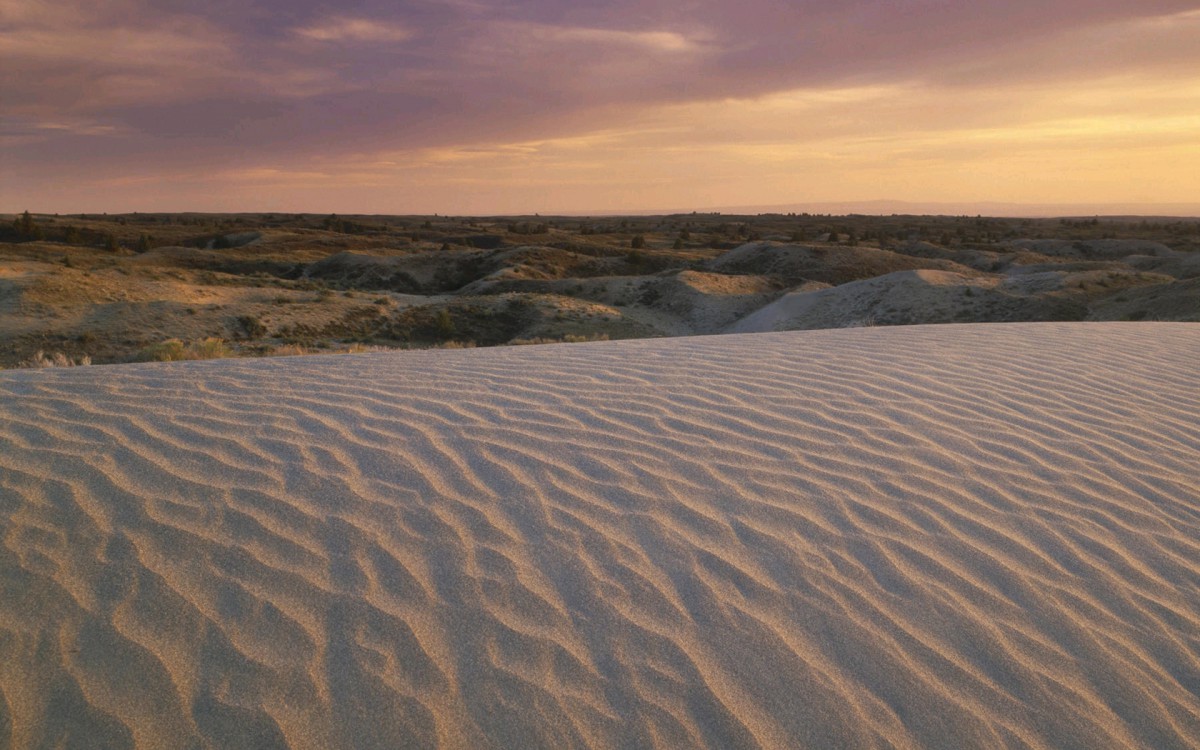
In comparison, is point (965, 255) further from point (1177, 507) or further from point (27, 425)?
point (27, 425)

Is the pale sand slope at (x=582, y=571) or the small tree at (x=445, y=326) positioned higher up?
the pale sand slope at (x=582, y=571)

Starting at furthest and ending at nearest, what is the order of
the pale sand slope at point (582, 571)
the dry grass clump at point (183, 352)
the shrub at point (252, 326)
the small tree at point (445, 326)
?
the small tree at point (445, 326) < the shrub at point (252, 326) < the dry grass clump at point (183, 352) < the pale sand slope at point (582, 571)

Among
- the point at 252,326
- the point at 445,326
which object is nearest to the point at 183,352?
the point at 252,326

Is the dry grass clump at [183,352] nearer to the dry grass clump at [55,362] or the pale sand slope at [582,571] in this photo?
the dry grass clump at [55,362]

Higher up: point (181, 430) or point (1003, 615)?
point (181, 430)

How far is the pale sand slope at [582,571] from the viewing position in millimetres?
2021

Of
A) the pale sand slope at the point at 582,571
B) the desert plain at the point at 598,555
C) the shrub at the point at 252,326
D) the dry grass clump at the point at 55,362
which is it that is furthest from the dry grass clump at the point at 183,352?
the pale sand slope at the point at 582,571

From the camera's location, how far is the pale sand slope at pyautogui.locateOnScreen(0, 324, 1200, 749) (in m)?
2.02

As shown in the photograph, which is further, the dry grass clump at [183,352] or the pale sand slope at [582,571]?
the dry grass clump at [183,352]

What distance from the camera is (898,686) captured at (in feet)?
7.13

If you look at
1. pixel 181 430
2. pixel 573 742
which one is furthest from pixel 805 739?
pixel 181 430

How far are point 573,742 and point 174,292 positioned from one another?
20928 millimetres

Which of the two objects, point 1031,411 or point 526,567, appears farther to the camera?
point 1031,411

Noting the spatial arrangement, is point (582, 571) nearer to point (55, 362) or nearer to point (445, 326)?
point (55, 362)
